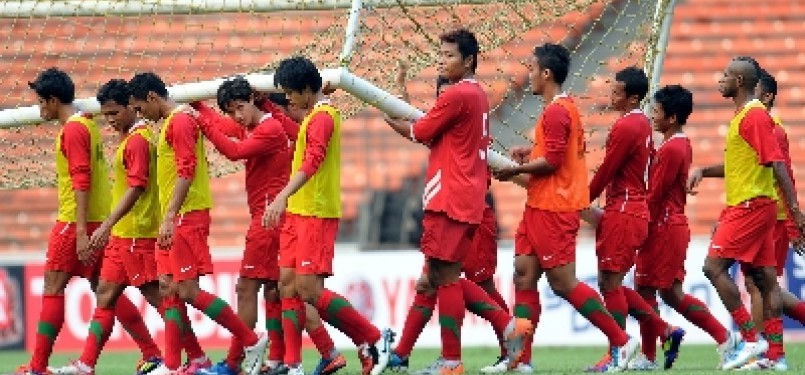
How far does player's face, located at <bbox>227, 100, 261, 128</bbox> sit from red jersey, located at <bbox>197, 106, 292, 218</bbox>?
0.06 meters

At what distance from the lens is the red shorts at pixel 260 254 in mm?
10484

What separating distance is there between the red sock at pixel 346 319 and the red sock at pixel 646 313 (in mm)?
1813

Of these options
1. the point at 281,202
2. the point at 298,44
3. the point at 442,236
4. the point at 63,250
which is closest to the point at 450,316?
the point at 442,236

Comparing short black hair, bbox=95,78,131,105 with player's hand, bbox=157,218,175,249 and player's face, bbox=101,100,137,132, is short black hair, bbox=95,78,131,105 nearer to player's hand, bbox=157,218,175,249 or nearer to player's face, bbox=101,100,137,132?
player's face, bbox=101,100,137,132

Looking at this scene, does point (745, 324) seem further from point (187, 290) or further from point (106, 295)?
point (106, 295)

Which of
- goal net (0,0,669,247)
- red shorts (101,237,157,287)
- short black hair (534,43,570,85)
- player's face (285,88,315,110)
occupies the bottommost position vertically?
red shorts (101,237,157,287)

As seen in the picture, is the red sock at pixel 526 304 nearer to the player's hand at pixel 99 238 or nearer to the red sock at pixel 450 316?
the red sock at pixel 450 316

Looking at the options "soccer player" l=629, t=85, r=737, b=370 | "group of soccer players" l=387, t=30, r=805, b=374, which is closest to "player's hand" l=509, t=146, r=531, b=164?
"group of soccer players" l=387, t=30, r=805, b=374

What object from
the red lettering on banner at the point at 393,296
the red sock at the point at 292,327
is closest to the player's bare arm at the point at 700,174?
the red sock at the point at 292,327

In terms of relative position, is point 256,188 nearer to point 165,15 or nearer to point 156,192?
point 156,192

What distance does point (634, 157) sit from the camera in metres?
10.6

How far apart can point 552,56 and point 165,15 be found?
9.39 ft

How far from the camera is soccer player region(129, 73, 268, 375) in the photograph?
Result: 9.83 m

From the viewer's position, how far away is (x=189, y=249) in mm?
9945
